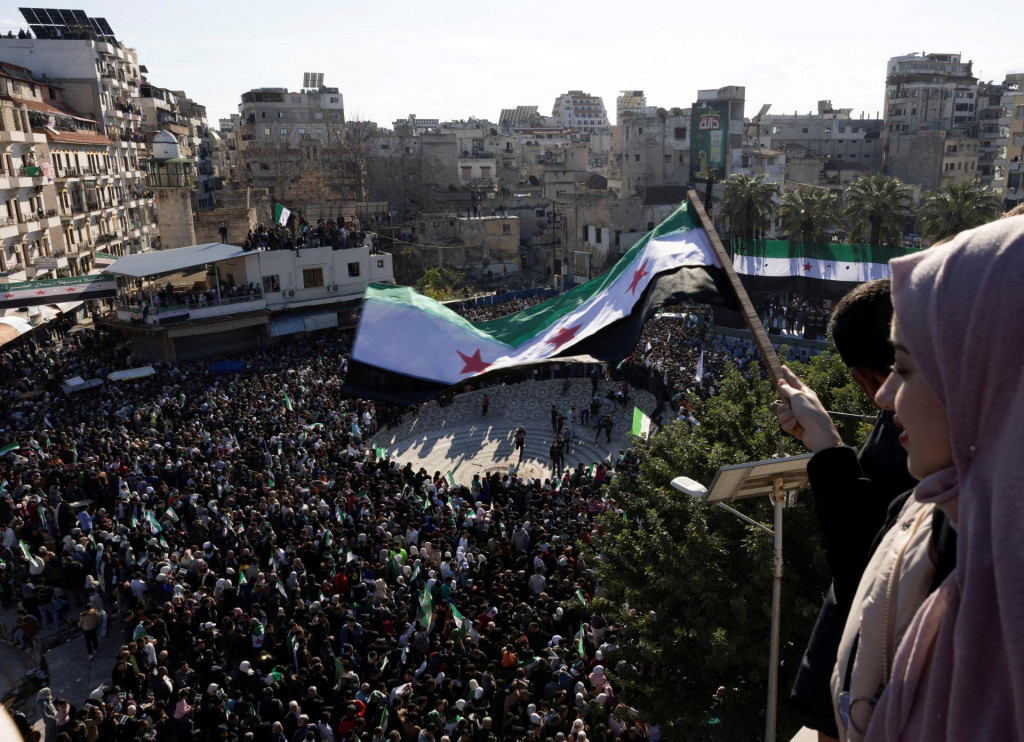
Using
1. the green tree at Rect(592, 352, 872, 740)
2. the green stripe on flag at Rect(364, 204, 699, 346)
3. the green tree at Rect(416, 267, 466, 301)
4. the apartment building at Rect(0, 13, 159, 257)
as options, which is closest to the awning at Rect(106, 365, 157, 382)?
the apartment building at Rect(0, 13, 159, 257)

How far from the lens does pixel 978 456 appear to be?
157 cm

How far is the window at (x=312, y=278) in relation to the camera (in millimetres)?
41344

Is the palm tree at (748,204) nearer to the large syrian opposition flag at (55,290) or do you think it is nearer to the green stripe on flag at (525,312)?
the large syrian opposition flag at (55,290)

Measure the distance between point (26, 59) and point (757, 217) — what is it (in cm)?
4946

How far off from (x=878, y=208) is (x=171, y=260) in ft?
111

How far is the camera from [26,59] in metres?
53.3

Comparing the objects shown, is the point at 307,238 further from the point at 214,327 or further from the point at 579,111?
the point at 579,111

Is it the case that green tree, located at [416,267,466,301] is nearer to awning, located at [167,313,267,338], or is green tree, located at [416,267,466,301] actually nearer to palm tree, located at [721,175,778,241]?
awning, located at [167,313,267,338]

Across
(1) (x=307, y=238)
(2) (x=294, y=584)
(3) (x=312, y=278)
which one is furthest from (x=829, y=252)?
(2) (x=294, y=584)

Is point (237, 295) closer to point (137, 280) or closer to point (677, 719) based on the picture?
point (137, 280)

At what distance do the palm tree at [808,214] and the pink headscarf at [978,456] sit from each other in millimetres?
43222

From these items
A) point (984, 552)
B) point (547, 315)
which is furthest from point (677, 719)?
point (984, 552)

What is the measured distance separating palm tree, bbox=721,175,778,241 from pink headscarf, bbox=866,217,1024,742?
4409 cm

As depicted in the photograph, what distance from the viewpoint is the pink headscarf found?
4.82 ft
